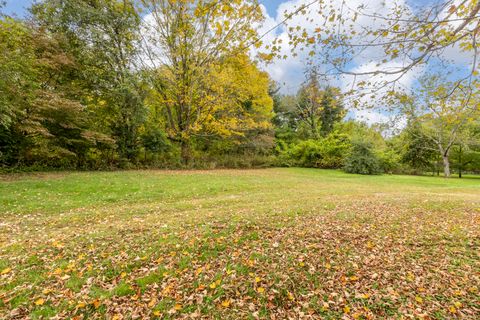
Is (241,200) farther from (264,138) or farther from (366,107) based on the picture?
(264,138)

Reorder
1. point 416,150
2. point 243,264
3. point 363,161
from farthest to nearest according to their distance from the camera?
point 416,150
point 363,161
point 243,264

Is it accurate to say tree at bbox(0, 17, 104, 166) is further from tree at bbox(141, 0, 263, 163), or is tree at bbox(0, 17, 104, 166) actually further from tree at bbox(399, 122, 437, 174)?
tree at bbox(399, 122, 437, 174)

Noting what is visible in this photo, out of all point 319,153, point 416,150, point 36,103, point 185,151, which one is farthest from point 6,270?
point 416,150

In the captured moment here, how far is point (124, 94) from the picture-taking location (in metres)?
13.5

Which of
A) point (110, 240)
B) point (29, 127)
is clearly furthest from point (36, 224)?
point (29, 127)

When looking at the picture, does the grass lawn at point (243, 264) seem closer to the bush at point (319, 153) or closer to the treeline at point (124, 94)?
the treeline at point (124, 94)

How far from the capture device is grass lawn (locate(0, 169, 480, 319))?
2.55 metres

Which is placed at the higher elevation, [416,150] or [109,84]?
[109,84]

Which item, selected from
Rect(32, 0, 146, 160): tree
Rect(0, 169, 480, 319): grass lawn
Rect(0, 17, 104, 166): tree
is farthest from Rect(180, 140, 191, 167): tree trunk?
Rect(0, 169, 480, 319): grass lawn

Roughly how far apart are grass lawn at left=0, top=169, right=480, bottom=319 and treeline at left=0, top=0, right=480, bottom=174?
4.84m

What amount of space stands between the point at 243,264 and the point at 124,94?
13641 millimetres

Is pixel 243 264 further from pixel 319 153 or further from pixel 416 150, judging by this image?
pixel 416 150

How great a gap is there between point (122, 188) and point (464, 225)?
1035cm

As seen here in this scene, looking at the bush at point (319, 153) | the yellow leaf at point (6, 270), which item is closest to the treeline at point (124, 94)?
the bush at point (319, 153)
